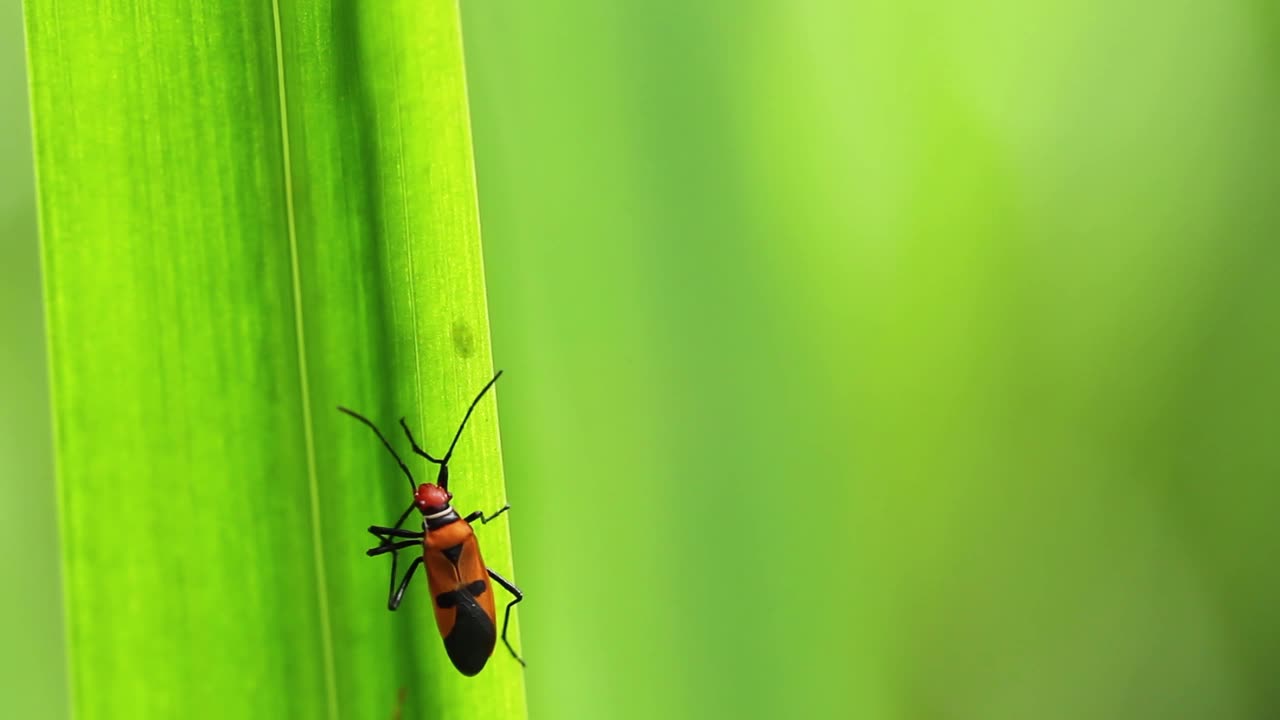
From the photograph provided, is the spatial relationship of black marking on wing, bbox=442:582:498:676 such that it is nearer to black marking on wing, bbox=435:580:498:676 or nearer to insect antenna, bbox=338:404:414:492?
black marking on wing, bbox=435:580:498:676

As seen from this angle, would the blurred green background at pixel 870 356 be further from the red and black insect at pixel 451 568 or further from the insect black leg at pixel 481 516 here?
the insect black leg at pixel 481 516

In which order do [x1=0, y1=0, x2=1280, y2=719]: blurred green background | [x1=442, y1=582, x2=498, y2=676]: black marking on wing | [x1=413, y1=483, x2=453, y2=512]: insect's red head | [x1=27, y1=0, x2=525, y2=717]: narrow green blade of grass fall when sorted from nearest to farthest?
[x1=27, y1=0, x2=525, y2=717]: narrow green blade of grass
[x1=442, y1=582, x2=498, y2=676]: black marking on wing
[x1=413, y1=483, x2=453, y2=512]: insect's red head
[x1=0, y1=0, x2=1280, y2=719]: blurred green background

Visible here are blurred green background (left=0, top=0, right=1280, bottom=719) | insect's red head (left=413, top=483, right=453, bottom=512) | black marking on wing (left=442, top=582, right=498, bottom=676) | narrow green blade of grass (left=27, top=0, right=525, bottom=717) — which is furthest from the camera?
blurred green background (left=0, top=0, right=1280, bottom=719)

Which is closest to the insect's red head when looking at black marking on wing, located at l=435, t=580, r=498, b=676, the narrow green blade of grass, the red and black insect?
the red and black insect

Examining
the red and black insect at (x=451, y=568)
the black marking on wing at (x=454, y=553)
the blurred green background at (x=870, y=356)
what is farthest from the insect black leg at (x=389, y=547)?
the blurred green background at (x=870, y=356)

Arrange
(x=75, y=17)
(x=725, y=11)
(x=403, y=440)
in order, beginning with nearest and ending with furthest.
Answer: (x=75, y=17) < (x=403, y=440) < (x=725, y=11)

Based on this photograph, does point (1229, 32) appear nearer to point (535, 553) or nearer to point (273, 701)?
point (535, 553)

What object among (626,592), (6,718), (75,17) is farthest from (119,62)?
(6,718)
